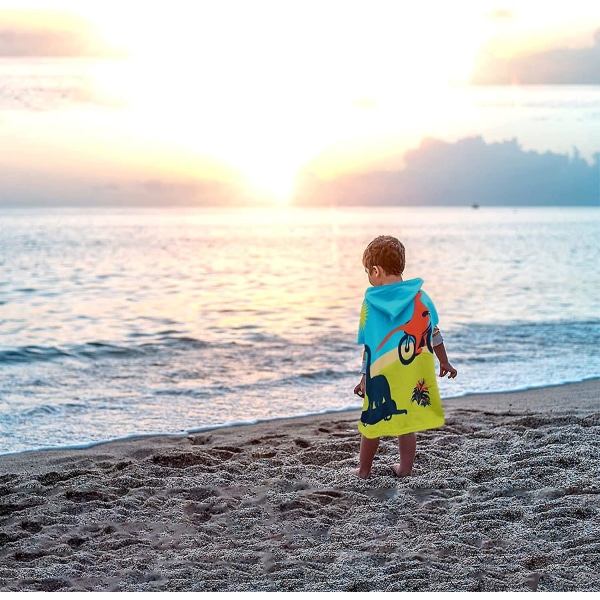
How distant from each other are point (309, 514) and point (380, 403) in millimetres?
816

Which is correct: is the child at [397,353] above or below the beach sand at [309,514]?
above

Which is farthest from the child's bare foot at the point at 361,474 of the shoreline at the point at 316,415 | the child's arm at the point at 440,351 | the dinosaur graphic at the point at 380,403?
the shoreline at the point at 316,415

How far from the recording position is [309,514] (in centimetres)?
386

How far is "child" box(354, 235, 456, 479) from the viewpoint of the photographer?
4270mm

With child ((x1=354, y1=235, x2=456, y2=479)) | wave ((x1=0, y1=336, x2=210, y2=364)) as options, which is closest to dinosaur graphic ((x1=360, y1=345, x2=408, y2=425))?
child ((x1=354, y1=235, x2=456, y2=479))

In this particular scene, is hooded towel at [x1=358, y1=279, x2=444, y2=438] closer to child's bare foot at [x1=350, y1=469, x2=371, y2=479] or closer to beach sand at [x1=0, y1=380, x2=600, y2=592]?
child's bare foot at [x1=350, y1=469, x2=371, y2=479]

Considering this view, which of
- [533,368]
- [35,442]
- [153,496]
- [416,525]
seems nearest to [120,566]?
[153,496]

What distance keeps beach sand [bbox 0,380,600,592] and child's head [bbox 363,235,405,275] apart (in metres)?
1.28

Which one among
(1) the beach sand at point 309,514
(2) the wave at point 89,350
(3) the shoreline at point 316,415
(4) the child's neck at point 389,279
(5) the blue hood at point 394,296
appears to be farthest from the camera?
(2) the wave at point 89,350

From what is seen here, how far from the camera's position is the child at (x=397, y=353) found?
4.27 meters

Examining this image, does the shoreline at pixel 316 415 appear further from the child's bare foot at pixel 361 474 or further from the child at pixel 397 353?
the child at pixel 397 353

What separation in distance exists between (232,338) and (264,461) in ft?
20.2

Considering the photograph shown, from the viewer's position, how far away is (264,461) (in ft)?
15.5

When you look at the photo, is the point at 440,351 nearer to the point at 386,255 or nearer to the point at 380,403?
the point at 380,403
